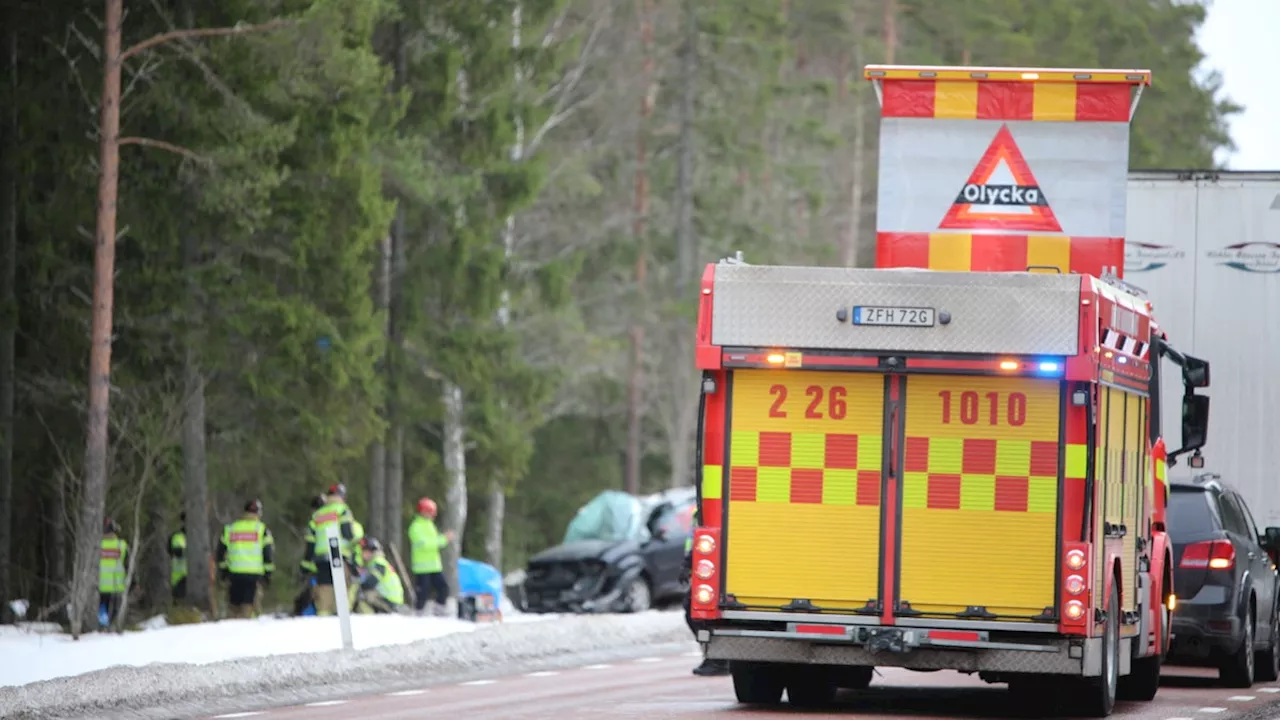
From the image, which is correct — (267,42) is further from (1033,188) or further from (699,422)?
(699,422)

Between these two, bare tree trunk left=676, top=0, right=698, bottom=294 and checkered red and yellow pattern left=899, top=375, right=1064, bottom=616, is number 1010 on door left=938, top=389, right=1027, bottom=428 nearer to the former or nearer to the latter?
checkered red and yellow pattern left=899, top=375, right=1064, bottom=616

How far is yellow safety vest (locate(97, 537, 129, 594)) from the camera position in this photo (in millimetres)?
29688

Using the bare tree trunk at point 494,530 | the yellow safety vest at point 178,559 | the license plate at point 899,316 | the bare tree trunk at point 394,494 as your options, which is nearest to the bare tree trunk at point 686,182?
the bare tree trunk at point 494,530

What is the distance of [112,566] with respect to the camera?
29.9 meters

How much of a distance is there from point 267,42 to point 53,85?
3.59 metres

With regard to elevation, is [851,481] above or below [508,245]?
below

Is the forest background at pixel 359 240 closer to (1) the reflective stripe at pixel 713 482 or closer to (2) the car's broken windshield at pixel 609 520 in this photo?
(2) the car's broken windshield at pixel 609 520

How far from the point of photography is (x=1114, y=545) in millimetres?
15461

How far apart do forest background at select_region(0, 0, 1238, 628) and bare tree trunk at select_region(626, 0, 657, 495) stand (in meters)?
0.11

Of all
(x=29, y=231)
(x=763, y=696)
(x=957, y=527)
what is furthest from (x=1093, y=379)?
(x=29, y=231)

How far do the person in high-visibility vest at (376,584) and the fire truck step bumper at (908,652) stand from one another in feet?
43.1

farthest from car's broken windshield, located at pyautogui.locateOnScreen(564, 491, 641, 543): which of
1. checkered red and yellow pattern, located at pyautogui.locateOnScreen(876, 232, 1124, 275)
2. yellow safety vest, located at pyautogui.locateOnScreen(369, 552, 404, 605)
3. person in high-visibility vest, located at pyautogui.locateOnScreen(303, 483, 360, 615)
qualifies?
checkered red and yellow pattern, located at pyautogui.locateOnScreen(876, 232, 1124, 275)

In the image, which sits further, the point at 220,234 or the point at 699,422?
the point at 220,234

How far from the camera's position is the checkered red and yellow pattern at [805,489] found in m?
15.0
